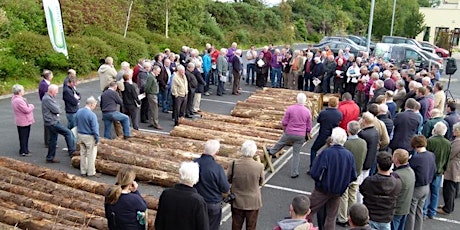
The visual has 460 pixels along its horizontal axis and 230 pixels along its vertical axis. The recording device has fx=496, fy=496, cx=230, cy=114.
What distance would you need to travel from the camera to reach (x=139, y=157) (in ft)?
34.3

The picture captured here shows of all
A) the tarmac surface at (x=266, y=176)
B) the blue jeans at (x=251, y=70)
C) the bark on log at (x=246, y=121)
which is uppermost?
the blue jeans at (x=251, y=70)

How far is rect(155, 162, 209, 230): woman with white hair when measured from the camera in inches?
225

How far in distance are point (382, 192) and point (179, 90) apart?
8530mm

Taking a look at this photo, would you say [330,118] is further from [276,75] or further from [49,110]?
[276,75]

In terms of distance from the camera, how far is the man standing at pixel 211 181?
677 cm

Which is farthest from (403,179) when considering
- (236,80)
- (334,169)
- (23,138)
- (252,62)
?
(252,62)

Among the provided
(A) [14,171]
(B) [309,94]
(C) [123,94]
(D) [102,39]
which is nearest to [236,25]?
(D) [102,39]

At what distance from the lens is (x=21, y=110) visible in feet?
35.6

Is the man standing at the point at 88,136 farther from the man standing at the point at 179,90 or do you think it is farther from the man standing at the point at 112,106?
the man standing at the point at 179,90

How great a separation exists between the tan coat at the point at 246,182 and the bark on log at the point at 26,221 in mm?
2393

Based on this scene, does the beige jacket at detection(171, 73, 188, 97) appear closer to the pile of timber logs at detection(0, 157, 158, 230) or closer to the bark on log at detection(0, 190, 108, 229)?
the pile of timber logs at detection(0, 157, 158, 230)

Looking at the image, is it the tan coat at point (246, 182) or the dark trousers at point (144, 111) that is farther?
the dark trousers at point (144, 111)

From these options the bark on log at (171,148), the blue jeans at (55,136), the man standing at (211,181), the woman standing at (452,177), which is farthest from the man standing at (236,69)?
the man standing at (211,181)

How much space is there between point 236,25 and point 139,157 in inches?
1424
